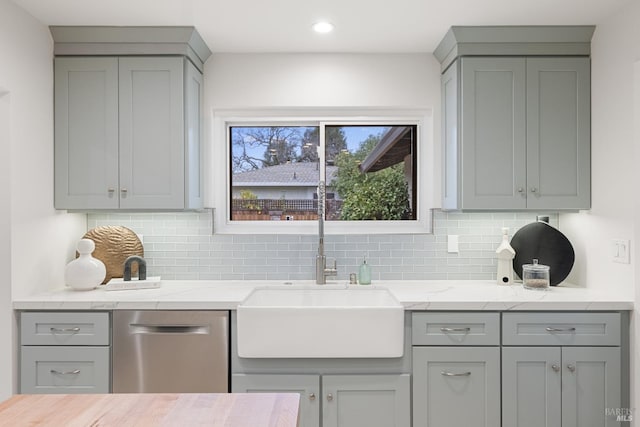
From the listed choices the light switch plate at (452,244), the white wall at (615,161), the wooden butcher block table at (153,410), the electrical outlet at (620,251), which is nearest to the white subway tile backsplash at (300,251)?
the light switch plate at (452,244)

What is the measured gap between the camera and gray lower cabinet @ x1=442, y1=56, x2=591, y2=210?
8.59ft

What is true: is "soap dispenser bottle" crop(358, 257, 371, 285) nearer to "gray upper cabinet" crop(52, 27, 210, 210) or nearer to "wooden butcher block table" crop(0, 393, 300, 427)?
"gray upper cabinet" crop(52, 27, 210, 210)

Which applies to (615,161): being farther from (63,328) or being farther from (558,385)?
(63,328)

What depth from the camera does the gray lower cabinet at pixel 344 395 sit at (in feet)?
7.48

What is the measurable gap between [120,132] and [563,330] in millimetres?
2506

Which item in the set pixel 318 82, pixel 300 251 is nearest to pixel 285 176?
pixel 300 251

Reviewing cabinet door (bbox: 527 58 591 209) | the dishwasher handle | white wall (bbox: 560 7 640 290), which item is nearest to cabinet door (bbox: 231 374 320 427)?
the dishwasher handle

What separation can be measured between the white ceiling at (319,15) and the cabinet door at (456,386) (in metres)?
1.66

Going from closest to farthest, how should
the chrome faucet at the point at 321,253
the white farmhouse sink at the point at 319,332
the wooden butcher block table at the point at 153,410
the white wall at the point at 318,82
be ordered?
1. the wooden butcher block table at the point at 153,410
2. the white farmhouse sink at the point at 319,332
3. the chrome faucet at the point at 321,253
4. the white wall at the point at 318,82

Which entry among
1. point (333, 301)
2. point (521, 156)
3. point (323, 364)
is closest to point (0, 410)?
point (323, 364)

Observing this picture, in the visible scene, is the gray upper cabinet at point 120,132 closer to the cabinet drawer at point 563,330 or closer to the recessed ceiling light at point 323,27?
the recessed ceiling light at point 323,27

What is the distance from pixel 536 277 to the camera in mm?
2631

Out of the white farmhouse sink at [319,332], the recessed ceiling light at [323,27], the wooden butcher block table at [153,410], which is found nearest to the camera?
the wooden butcher block table at [153,410]

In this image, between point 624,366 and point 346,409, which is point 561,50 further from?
point 346,409
